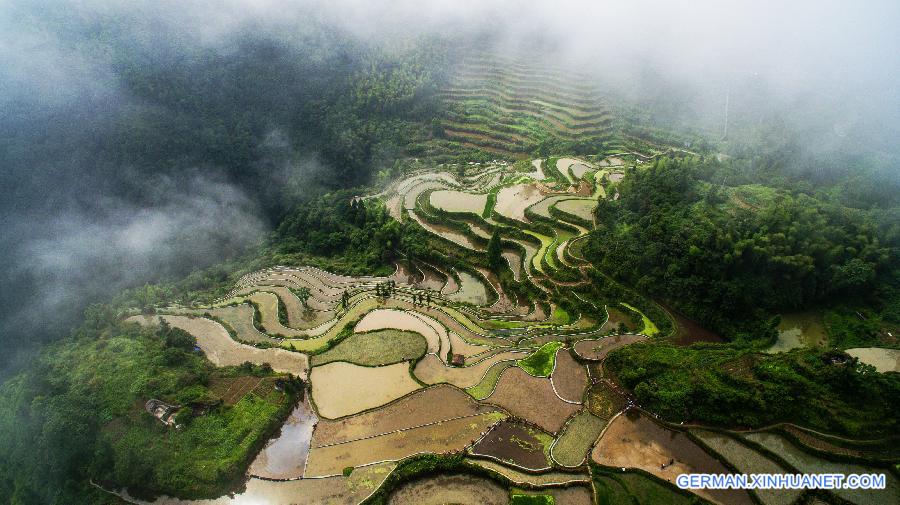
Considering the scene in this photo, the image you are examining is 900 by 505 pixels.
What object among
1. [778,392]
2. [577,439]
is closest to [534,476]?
[577,439]

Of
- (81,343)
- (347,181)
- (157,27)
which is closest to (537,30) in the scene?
(347,181)

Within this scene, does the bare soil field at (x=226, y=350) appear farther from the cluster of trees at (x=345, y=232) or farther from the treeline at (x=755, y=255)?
the treeline at (x=755, y=255)

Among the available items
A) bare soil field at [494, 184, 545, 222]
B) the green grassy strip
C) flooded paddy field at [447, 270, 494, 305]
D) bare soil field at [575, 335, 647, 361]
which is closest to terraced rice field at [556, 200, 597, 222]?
bare soil field at [494, 184, 545, 222]

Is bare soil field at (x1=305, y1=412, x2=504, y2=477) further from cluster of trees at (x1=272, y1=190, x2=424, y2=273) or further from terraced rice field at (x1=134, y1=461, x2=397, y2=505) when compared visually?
cluster of trees at (x1=272, y1=190, x2=424, y2=273)

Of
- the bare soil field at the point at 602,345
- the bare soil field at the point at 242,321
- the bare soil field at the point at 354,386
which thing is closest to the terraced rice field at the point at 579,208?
the bare soil field at the point at 602,345

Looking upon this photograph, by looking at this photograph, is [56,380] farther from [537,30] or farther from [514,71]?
[537,30]

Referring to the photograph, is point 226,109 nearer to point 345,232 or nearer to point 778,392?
point 345,232
